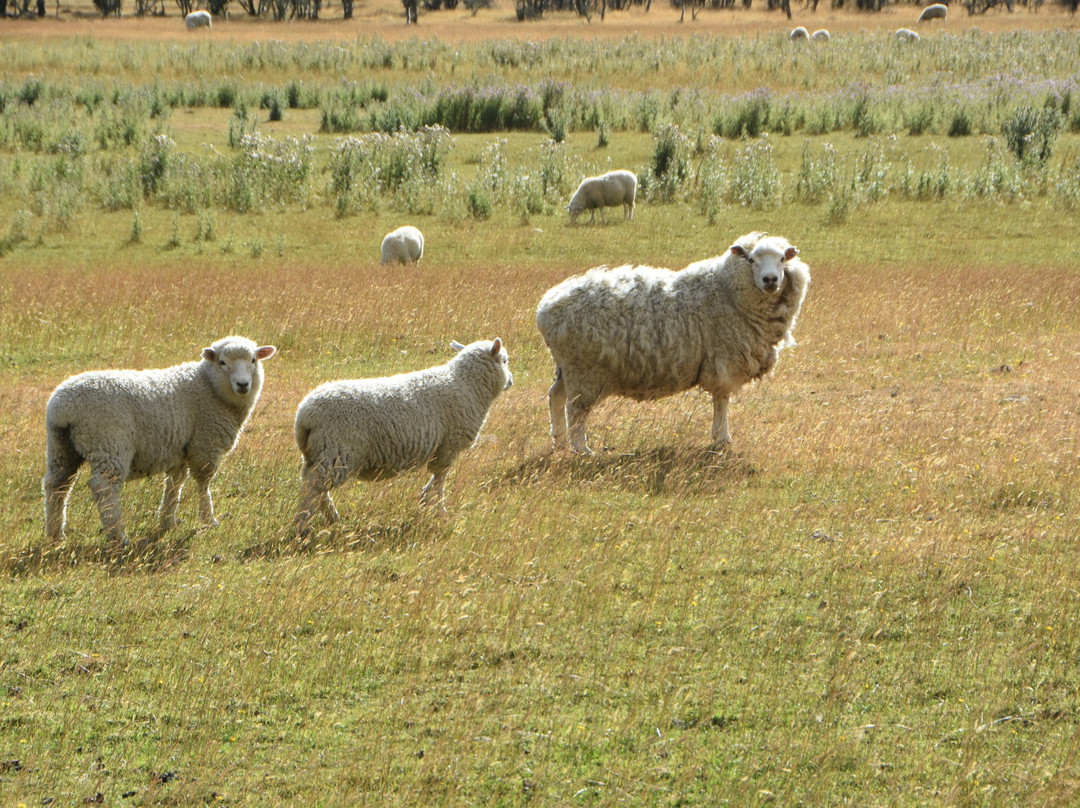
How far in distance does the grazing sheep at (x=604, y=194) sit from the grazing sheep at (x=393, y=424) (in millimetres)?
13912

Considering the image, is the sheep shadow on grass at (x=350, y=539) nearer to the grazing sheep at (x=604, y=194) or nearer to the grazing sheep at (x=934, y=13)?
the grazing sheep at (x=604, y=194)

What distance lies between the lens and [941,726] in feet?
17.8

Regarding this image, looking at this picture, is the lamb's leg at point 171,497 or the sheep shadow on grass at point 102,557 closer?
the sheep shadow on grass at point 102,557

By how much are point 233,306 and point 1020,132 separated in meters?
18.5

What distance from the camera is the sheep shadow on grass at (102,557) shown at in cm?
720

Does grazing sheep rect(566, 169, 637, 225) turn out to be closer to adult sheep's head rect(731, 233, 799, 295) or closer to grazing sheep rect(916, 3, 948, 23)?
adult sheep's head rect(731, 233, 799, 295)

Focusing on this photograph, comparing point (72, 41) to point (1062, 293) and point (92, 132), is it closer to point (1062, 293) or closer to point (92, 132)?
point (92, 132)

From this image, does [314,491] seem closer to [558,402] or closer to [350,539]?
[350,539]

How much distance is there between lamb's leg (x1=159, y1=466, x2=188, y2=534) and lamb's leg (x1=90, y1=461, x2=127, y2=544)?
0.51 metres

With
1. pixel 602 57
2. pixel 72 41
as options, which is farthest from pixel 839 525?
pixel 72 41

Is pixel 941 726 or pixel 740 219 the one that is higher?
pixel 740 219

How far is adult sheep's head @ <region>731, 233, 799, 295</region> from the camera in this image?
32.5 feet

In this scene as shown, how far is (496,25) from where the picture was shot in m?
60.0

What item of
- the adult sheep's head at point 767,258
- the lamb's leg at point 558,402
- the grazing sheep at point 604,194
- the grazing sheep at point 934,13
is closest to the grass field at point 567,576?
the lamb's leg at point 558,402
